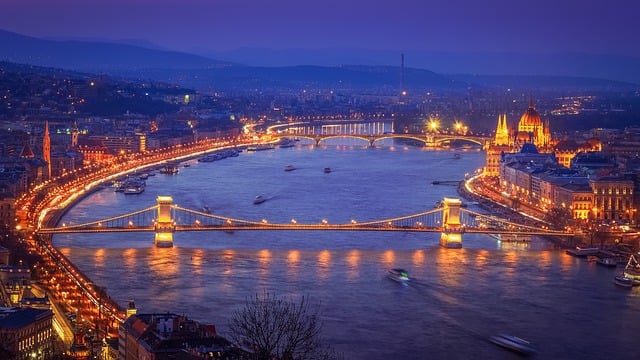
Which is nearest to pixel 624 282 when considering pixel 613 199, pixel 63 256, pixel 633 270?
pixel 633 270

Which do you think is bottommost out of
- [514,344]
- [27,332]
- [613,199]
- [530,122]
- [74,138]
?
[514,344]

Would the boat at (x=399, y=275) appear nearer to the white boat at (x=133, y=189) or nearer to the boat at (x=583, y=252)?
the boat at (x=583, y=252)

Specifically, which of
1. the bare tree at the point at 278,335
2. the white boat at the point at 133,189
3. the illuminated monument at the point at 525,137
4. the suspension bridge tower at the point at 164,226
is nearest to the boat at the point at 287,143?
the illuminated monument at the point at 525,137

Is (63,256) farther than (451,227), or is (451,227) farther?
(451,227)

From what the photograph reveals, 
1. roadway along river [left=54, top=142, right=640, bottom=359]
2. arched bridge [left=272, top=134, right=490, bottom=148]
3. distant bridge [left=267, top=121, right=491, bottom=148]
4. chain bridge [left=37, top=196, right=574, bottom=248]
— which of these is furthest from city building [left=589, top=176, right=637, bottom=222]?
arched bridge [left=272, top=134, right=490, bottom=148]

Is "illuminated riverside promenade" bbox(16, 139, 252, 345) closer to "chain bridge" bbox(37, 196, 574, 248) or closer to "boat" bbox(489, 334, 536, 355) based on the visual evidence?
"chain bridge" bbox(37, 196, 574, 248)

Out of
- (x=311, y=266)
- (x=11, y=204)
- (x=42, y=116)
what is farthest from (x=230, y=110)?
(x=311, y=266)

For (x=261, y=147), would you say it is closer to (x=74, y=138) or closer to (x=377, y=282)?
(x=74, y=138)
